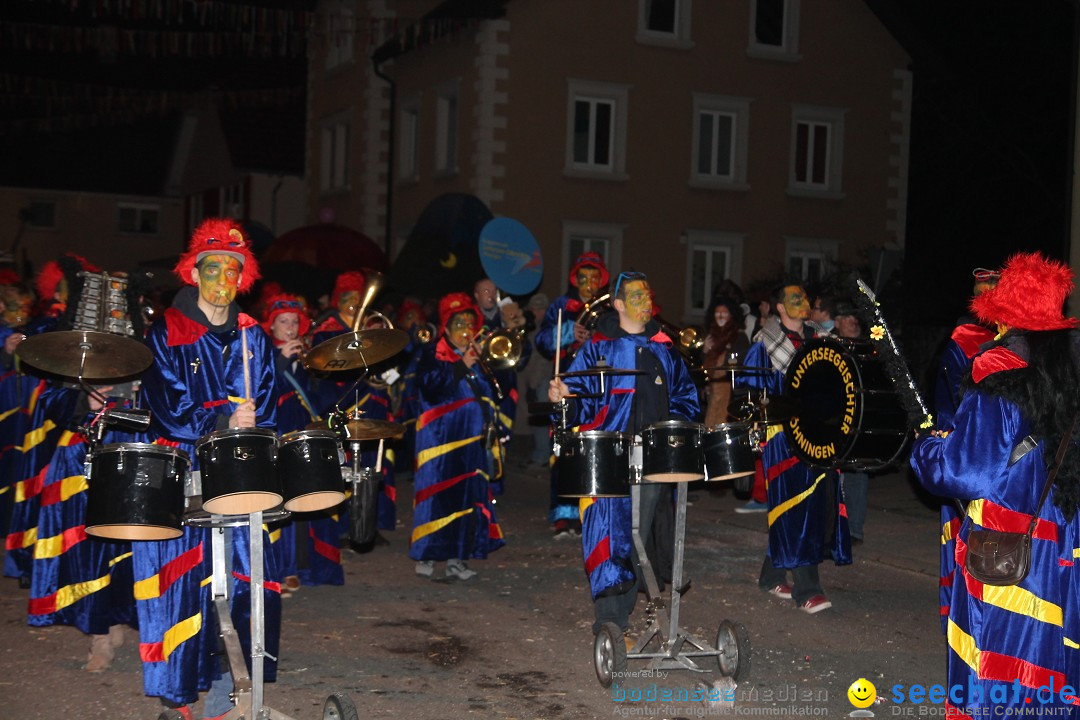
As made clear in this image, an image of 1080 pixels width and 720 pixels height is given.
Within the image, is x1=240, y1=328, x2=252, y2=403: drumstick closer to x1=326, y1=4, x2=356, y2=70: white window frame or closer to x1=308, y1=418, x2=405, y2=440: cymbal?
x1=308, y1=418, x2=405, y2=440: cymbal

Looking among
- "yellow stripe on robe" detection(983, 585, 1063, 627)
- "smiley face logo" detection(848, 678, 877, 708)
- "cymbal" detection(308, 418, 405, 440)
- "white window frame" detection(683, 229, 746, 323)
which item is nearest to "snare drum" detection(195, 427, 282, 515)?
"cymbal" detection(308, 418, 405, 440)

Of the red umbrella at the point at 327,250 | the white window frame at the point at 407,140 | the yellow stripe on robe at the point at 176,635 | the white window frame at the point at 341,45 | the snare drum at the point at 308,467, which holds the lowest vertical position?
the yellow stripe on robe at the point at 176,635

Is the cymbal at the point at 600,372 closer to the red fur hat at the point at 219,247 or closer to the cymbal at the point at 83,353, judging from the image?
the red fur hat at the point at 219,247

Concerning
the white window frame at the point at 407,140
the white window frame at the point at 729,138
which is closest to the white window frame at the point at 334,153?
the white window frame at the point at 407,140

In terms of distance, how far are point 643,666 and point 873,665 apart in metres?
1.34

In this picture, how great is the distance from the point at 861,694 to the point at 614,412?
193 cm

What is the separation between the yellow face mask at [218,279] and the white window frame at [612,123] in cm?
1823

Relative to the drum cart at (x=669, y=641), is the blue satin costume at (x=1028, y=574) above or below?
above

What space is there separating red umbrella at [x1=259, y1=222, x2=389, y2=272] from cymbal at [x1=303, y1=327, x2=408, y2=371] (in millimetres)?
15965

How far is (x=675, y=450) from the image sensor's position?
249 inches

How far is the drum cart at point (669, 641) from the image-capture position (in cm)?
630

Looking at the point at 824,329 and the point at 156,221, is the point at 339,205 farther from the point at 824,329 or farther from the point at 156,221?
the point at 824,329

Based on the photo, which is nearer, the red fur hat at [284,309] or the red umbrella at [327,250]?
the red fur hat at [284,309]

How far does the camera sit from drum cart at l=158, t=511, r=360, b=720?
4.99m
